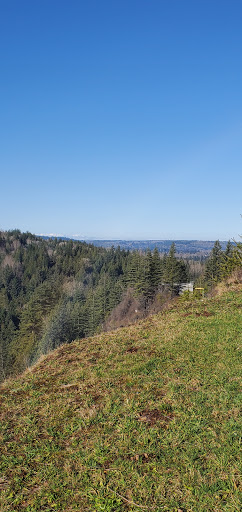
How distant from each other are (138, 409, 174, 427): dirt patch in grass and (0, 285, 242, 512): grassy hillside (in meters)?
0.01

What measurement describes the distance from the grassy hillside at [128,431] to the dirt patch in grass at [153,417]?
1 cm

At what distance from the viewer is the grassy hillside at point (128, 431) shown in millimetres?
3082

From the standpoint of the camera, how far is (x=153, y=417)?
14.2 feet

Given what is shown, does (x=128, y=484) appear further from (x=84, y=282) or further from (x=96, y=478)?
(x=84, y=282)

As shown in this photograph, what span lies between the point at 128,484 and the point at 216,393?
82.0 inches

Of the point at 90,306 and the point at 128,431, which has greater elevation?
the point at 128,431

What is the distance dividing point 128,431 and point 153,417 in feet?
1.46

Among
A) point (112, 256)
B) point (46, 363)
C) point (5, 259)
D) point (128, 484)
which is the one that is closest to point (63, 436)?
point (128, 484)

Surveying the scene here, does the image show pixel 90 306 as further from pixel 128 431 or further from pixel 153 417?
pixel 128 431

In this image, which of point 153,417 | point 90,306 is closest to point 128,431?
point 153,417

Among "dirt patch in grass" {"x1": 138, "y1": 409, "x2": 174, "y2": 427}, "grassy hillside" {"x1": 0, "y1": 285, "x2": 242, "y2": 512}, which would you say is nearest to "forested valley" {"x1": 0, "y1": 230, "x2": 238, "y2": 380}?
"grassy hillside" {"x1": 0, "y1": 285, "x2": 242, "y2": 512}

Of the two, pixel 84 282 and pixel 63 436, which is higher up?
pixel 63 436

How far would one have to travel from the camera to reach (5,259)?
438ft

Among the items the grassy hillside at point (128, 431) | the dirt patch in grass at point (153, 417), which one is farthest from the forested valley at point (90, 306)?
the dirt patch in grass at point (153, 417)
